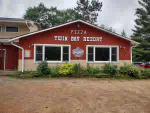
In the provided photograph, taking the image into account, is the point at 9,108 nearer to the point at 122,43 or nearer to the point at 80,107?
the point at 80,107

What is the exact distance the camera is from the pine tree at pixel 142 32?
31625 millimetres

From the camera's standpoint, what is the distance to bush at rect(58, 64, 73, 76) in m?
14.4

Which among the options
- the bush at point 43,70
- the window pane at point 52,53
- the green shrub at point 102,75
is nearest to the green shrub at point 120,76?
the green shrub at point 102,75

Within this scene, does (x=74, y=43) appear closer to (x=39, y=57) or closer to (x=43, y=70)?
(x=39, y=57)

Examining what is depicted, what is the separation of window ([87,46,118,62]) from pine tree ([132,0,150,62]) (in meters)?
15.9

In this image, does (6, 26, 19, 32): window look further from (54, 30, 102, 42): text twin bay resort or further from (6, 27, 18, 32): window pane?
(54, 30, 102, 42): text twin bay resort

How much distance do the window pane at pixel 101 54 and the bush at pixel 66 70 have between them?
306 cm

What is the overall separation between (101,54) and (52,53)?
4.48 m

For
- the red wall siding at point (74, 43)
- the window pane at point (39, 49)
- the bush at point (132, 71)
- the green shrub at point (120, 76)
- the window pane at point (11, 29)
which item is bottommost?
the green shrub at point (120, 76)

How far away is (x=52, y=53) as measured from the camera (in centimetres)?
1608

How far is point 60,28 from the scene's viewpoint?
16.3m

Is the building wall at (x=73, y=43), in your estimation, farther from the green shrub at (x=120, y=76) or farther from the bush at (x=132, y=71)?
the green shrub at (x=120, y=76)

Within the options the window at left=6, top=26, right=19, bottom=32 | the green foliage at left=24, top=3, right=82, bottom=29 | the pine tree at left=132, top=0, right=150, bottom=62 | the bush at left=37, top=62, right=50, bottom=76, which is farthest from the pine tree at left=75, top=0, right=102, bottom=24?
the bush at left=37, top=62, right=50, bottom=76

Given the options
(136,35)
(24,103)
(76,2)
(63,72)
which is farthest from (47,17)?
(24,103)
